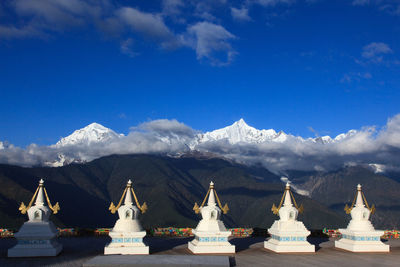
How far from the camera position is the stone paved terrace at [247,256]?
24562mm

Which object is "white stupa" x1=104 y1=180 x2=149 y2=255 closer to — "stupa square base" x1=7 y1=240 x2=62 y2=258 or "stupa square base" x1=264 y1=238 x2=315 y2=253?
"stupa square base" x1=7 y1=240 x2=62 y2=258

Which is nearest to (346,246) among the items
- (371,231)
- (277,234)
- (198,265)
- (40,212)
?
(371,231)

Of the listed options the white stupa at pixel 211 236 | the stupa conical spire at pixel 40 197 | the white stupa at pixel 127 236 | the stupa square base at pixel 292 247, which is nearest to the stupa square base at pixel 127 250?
the white stupa at pixel 127 236

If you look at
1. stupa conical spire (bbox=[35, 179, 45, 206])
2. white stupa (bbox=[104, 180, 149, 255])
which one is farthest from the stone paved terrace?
stupa conical spire (bbox=[35, 179, 45, 206])

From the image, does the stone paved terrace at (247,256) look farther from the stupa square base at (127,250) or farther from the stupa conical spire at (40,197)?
the stupa conical spire at (40,197)

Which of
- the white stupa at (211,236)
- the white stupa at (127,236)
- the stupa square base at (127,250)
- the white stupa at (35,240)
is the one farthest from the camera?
the white stupa at (211,236)

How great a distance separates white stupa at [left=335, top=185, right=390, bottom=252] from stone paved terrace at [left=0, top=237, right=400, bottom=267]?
1.01m

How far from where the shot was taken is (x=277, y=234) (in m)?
29.6

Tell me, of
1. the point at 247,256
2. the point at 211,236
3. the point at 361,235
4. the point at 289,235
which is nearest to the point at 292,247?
the point at 289,235

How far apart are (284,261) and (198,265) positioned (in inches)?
278

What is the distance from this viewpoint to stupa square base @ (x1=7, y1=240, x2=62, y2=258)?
26.4 meters

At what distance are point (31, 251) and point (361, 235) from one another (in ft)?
82.1

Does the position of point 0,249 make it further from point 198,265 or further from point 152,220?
point 152,220

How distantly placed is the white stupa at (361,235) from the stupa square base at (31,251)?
74.5 ft
